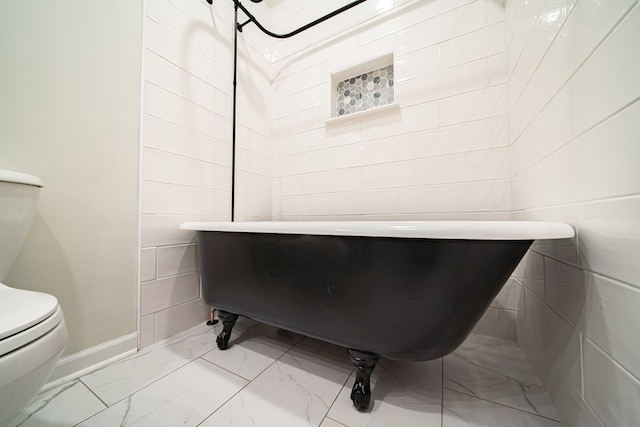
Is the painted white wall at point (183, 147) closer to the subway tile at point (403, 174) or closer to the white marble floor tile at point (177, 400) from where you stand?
the white marble floor tile at point (177, 400)

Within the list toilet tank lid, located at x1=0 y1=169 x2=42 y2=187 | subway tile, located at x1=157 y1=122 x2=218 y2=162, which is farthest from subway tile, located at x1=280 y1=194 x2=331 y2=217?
toilet tank lid, located at x1=0 y1=169 x2=42 y2=187

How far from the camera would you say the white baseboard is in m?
0.73

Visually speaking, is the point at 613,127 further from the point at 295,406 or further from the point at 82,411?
the point at 82,411

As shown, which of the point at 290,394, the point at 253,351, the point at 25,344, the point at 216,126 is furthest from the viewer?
the point at 216,126

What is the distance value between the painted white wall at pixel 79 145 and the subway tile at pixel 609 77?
4.77ft

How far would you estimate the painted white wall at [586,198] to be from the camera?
0.39 meters

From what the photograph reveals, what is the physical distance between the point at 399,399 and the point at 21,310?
944mm

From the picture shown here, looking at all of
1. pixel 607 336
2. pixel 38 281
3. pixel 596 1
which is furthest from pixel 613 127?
pixel 38 281

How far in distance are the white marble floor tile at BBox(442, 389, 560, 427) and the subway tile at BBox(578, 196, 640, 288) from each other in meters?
0.47

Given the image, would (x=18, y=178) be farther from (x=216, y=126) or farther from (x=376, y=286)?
(x=376, y=286)

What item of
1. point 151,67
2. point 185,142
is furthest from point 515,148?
point 151,67

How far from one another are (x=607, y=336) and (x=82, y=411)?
1.32 meters

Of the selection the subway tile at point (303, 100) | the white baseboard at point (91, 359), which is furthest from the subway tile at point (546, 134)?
the white baseboard at point (91, 359)

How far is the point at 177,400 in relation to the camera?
2.21 ft
